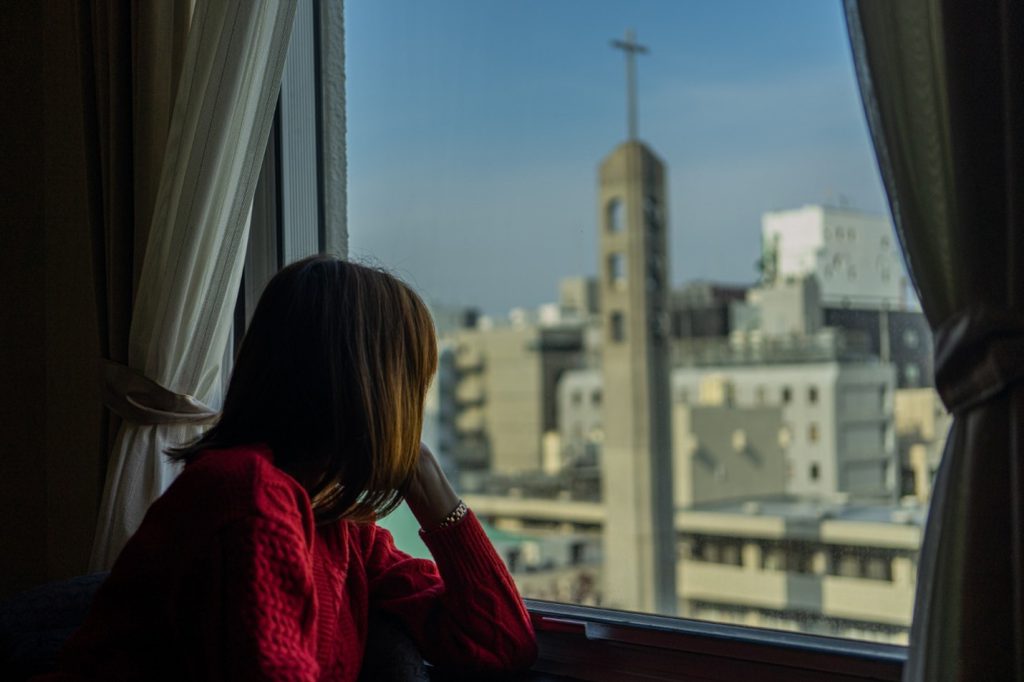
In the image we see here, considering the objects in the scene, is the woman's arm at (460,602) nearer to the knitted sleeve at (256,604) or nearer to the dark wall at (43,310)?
the knitted sleeve at (256,604)

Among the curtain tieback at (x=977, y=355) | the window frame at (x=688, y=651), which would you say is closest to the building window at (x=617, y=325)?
the window frame at (x=688, y=651)

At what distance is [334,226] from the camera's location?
1.72 meters

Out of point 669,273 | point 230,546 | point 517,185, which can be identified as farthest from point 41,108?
point 669,273

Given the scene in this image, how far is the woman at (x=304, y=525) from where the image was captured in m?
0.84

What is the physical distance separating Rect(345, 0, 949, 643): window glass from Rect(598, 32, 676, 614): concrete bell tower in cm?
5

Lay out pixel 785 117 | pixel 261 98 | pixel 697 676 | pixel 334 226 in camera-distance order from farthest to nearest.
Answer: pixel 785 117 → pixel 334 226 → pixel 261 98 → pixel 697 676

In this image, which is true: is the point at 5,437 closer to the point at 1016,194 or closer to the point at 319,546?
the point at 319,546

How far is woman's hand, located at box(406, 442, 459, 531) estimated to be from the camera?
3.78 feet

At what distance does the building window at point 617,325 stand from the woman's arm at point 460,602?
1817 cm

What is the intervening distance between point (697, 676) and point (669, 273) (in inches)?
722

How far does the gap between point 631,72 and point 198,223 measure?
16.5 m

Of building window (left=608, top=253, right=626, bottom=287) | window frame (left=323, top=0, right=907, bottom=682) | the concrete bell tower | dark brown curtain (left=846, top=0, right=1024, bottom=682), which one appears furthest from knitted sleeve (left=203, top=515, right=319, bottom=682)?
building window (left=608, top=253, right=626, bottom=287)

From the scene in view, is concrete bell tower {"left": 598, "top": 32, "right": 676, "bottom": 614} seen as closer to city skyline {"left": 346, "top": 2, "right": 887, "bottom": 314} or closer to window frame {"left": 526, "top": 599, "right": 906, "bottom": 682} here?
city skyline {"left": 346, "top": 2, "right": 887, "bottom": 314}

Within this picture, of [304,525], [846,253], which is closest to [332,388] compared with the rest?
[304,525]
